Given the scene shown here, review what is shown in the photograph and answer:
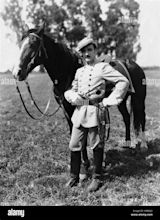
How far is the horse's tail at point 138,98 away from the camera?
19.0ft

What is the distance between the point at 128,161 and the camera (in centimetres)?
531

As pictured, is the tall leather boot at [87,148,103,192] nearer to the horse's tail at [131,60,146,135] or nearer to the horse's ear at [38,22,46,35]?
the horse's ear at [38,22,46,35]

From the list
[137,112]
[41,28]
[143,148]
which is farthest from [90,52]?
[143,148]

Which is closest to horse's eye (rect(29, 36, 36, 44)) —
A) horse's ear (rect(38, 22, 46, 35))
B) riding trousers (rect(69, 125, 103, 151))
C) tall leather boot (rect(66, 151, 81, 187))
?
horse's ear (rect(38, 22, 46, 35))

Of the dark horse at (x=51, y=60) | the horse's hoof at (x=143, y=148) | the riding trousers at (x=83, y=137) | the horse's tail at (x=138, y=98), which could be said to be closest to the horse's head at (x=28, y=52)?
the dark horse at (x=51, y=60)

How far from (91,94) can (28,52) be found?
105 cm

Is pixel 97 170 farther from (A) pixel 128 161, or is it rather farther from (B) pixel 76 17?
(B) pixel 76 17

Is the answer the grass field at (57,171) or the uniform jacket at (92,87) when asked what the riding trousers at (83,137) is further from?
the grass field at (57,171)

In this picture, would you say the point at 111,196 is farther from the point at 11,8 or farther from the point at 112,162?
the point at 11,8

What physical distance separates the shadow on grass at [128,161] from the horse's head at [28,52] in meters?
2.04

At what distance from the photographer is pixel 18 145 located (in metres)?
5.96
